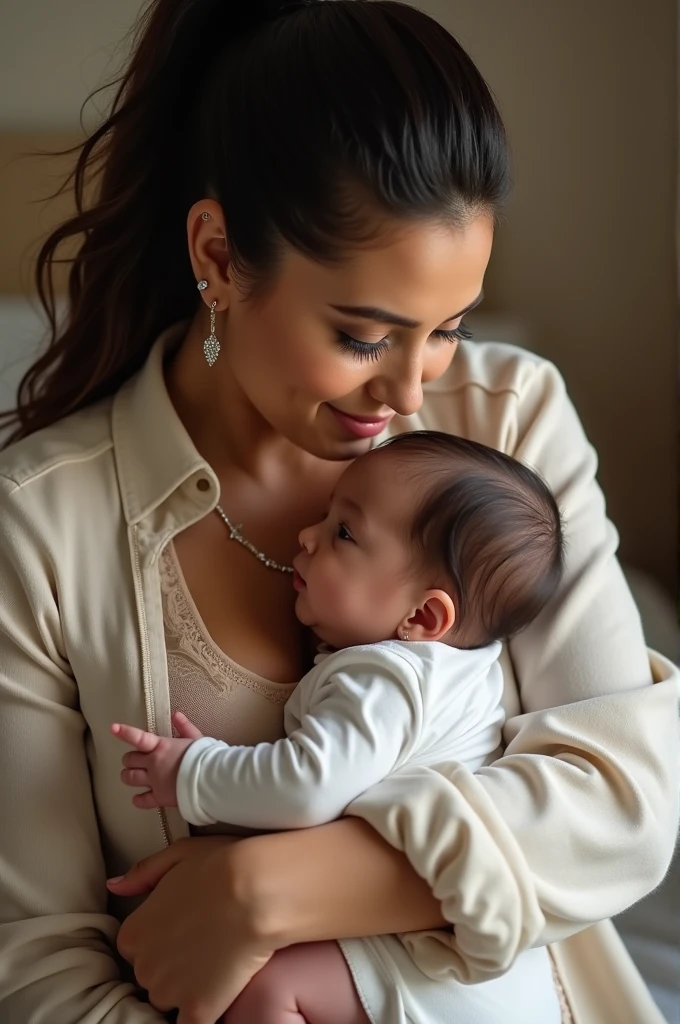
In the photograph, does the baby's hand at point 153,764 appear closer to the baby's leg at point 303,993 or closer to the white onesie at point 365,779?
the white onesie at point 365,779

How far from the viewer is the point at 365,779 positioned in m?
1.01

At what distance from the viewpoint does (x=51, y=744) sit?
44.8 inches

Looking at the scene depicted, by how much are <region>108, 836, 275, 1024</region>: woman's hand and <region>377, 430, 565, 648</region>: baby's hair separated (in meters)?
0.35

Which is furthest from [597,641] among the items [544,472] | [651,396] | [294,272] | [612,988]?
[651,396]

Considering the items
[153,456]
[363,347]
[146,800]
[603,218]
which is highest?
[363,347]

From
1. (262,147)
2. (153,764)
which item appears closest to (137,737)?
(153,764)

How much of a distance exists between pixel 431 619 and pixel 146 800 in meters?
0.35

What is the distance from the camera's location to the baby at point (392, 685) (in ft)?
3.26

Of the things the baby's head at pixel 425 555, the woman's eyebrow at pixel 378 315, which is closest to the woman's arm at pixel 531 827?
the baby's head at pixel 425 555

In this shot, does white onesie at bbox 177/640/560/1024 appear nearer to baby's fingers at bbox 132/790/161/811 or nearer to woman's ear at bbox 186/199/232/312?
baby's fingers at bbox 132/790/161/811

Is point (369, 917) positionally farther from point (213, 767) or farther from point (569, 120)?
point (569, 120)

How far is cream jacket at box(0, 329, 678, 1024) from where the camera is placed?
997 millimetres

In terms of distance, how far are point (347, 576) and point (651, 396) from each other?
1493mm

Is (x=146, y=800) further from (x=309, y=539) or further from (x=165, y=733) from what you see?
(x=309, y=539)
